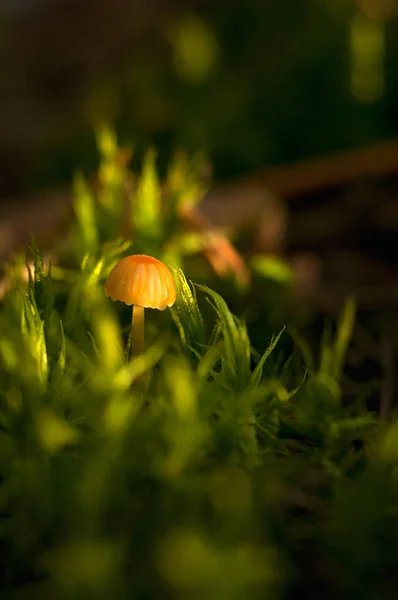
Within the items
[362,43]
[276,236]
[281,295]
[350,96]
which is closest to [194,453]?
[281,295]

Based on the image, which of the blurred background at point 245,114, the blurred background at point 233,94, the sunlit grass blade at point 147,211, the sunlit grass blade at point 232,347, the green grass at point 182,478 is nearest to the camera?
the green grass at point 182,478

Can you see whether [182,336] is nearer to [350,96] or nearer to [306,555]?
Answer: [306,555]

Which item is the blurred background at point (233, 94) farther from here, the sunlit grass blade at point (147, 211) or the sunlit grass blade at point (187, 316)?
the sunlit grass blade at point (187, 316)

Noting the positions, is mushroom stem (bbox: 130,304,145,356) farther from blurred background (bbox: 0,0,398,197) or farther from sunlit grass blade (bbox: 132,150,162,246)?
blurred background (bbox: 0,0,398,197)

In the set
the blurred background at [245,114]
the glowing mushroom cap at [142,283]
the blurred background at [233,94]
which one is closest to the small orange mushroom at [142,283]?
the glowing mushroom cap at [142,283]

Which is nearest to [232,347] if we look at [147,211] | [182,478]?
[182,478]

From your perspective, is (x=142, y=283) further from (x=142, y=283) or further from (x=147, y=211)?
(x=147, y=211)
